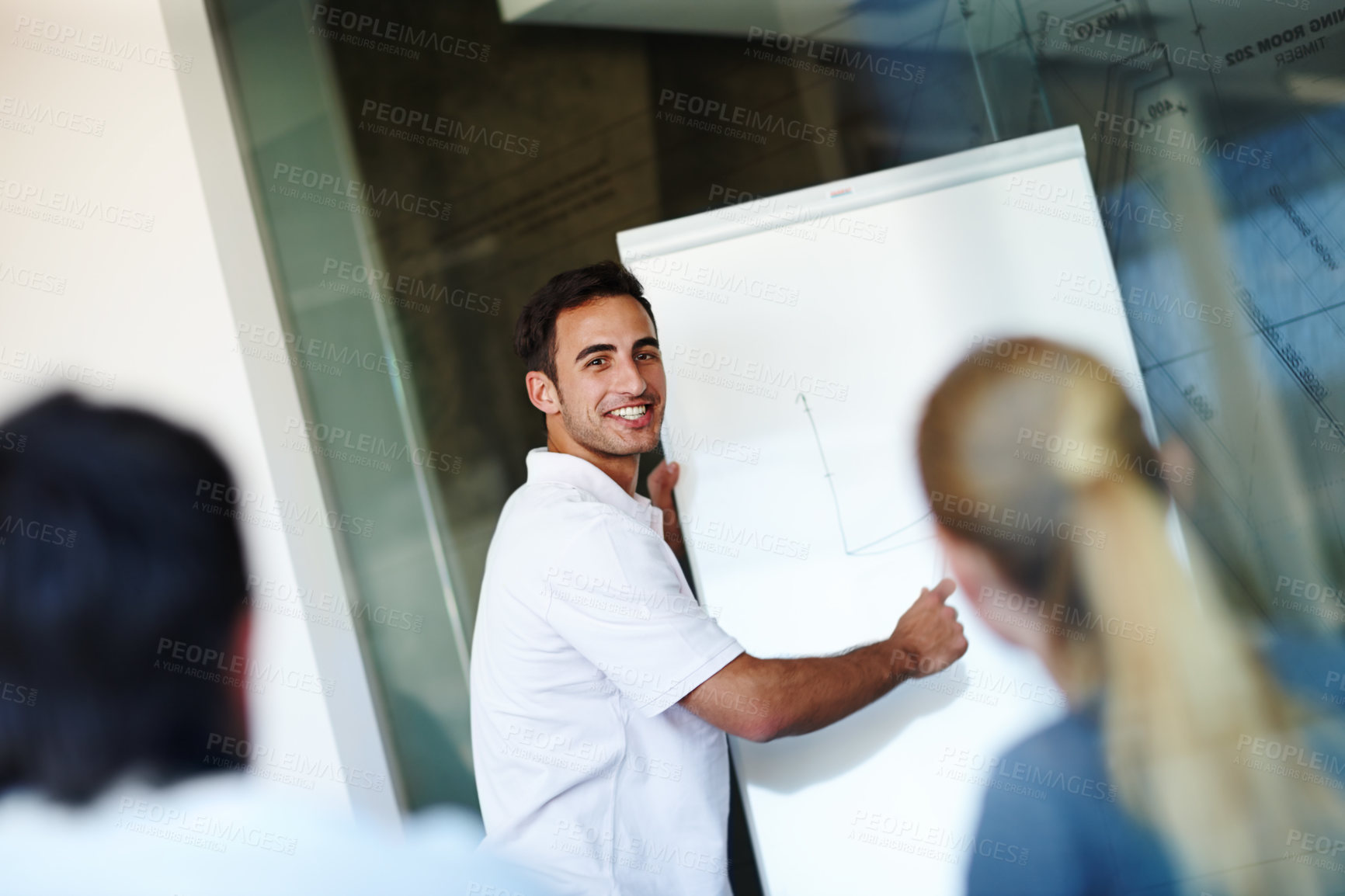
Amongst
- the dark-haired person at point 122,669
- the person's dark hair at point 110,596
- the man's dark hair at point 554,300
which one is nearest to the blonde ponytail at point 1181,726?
the man's dark hair at point 554,300

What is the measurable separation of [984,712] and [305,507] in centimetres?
202

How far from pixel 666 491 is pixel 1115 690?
1.04 metres

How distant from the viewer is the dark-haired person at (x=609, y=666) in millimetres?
1603

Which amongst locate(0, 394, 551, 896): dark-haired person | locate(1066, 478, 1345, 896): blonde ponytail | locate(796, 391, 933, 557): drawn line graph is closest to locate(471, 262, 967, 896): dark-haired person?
locate(796, 391, 933, 557): drawn line graph

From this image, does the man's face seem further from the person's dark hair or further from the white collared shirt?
the person's dark hair

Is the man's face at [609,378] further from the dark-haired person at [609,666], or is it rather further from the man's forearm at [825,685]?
the man's forearm at [825,685]

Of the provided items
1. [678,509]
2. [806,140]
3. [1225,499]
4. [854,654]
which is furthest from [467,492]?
[1225,499]

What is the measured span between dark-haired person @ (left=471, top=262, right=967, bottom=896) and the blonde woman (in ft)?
0.86

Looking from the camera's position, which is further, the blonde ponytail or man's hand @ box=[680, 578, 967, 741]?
the blonde ponytail

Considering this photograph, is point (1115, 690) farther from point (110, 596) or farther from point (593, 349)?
point (110, 596)

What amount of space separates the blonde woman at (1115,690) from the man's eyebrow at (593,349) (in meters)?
0.72

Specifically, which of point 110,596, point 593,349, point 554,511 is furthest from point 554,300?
point 110,596

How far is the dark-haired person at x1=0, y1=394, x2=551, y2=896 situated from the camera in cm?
280

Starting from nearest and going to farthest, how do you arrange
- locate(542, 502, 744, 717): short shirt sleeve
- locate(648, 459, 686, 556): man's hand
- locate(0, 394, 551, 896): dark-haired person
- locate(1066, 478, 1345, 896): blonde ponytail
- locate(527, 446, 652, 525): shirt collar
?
locate(542, 502, 744, 717): short shirt sleeve
locate(527, 446, 652, 525): shirt collar
locate(1066, 478, 1345, 896): blonde ponytail
locate(648, 459, 686, 556): man's hand
locate(0, 394, 551, 896): dark-haired person
